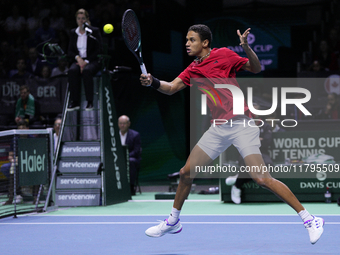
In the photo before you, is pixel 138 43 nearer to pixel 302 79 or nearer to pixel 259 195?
pixel 259 195

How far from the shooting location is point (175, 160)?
1254 centimetres

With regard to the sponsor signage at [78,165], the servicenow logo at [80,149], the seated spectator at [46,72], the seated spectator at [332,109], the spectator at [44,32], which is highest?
the spectator at [44,32]

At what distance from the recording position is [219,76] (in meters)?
4.66

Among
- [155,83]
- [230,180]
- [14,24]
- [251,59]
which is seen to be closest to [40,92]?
[14,24]

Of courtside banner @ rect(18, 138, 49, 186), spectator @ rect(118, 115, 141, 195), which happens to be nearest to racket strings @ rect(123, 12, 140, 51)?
courtside banner @ rect(18, 138, 49, 186)

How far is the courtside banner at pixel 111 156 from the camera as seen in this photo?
8625 mm

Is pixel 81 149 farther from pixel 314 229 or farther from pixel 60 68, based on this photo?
pixel 314 229

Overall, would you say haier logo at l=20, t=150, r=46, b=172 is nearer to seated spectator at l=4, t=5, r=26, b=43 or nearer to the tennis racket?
the tennis racket

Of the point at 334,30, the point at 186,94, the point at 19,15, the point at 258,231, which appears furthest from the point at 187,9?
the point at 258,231

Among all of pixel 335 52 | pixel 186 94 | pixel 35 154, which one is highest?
pixel 335 52

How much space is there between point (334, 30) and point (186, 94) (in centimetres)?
402

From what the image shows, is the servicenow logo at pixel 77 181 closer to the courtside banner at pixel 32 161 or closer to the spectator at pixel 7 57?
the courtside banner at pixel 32 161

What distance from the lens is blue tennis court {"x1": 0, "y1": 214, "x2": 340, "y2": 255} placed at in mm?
4719

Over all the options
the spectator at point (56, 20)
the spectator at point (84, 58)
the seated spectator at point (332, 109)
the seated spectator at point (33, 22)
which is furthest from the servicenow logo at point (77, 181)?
the seated spectator at point (33, 22)
